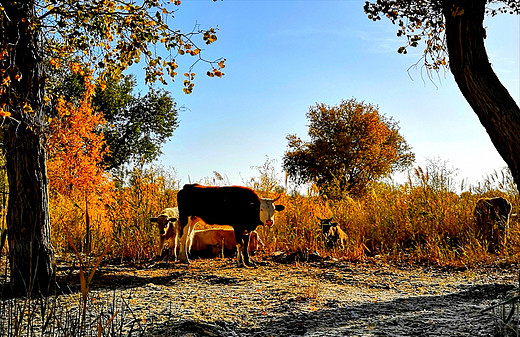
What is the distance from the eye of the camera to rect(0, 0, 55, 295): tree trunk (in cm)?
603

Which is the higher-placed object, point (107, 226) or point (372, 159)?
point (372, 159)

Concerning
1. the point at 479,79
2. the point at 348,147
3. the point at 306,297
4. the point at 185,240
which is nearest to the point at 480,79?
the point at 479,79

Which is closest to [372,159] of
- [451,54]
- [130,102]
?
[130,102]

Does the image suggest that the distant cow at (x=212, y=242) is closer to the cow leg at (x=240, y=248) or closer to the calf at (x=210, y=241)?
the calf at (x=210, y=241)

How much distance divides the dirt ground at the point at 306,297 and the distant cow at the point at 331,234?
3.32 ft

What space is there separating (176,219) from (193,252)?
1.07m

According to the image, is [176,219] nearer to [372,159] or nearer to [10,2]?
[10,2]

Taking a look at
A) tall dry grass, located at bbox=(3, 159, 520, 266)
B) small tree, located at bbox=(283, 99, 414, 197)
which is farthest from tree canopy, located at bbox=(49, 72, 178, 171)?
tall dry grass, located at bbox=(3, 159, 520, 266)

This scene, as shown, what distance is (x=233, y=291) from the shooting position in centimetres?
577

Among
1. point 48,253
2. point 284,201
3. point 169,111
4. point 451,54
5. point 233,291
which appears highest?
point 169,111

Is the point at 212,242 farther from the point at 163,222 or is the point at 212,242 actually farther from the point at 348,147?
the point at 348,147

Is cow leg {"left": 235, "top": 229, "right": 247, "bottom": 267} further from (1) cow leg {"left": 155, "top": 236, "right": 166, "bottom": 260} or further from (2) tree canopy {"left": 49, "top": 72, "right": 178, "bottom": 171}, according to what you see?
(2) tree canopy {"left": 49, "top": 72, "right": 178, "bottom": 171}

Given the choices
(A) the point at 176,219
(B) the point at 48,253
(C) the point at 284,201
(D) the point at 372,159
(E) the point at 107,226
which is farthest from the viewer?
(D) the point at 372,159

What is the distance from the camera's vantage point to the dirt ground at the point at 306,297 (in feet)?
13.7
